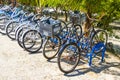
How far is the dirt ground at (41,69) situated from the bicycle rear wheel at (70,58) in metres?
0.15

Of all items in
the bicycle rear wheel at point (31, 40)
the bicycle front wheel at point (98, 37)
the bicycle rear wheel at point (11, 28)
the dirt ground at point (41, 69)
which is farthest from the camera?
the bicycle rear wheel at point (11, 28)

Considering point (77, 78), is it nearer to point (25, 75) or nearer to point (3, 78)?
point (25, 75)

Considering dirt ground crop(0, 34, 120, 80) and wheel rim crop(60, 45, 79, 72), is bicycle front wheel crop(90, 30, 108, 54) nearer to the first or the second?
dirt ground crop(0, 34, 120, 80)

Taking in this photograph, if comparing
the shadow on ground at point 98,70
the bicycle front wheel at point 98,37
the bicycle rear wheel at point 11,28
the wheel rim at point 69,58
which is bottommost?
the shadow on ground at point 98,70

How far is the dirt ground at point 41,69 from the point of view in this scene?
5297 millimetres

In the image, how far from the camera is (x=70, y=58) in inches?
233

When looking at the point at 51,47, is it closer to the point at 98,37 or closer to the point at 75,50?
the point at 75,50

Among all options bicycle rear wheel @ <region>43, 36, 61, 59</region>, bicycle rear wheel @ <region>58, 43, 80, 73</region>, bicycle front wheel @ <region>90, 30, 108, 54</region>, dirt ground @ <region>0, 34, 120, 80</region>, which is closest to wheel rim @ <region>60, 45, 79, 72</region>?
bicycle rear wheel @ <region>58, 43, 80, 73</region>

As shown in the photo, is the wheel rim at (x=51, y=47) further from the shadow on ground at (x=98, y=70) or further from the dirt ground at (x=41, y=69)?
the shadow on ground at (x=98, y=70)

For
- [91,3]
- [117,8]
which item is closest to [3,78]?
[91,3]

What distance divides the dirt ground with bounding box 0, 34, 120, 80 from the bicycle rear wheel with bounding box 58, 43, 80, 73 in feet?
0.48

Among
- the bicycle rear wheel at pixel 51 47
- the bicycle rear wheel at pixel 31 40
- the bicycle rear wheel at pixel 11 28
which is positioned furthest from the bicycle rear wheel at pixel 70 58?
the bicycle rear wheel at pixel 11 28

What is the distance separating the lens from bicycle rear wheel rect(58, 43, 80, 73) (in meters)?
5.43

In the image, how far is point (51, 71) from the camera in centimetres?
557
